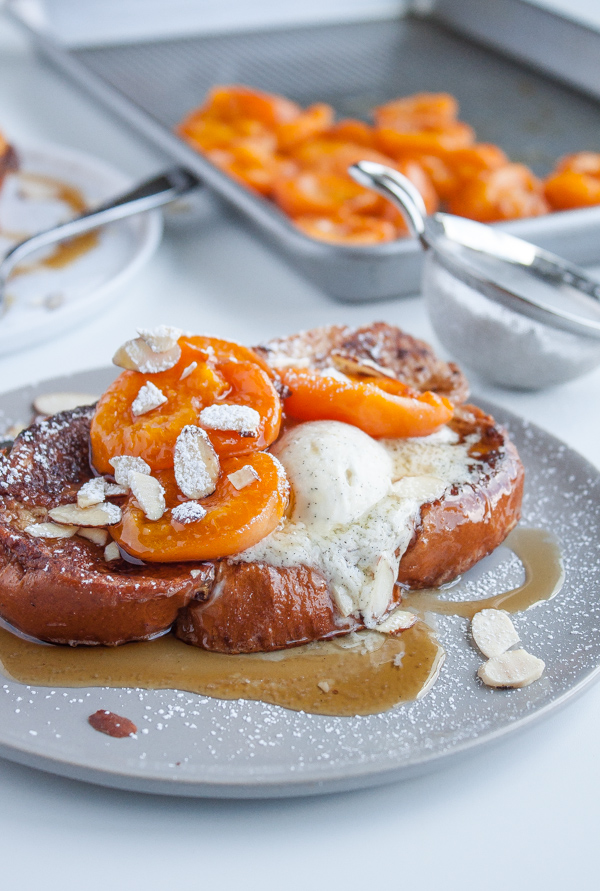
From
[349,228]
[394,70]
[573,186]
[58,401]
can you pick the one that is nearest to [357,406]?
[58,401]

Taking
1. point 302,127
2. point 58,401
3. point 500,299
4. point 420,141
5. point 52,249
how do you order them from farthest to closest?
1. point 302,127
2. point 420,141
3. point 52,249
4. point 500,299
5. point 58,401

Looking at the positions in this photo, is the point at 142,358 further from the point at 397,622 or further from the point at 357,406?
the point at 397,622

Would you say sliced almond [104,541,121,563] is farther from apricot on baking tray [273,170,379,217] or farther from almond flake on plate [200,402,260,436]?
apricot on baking tray [273,170,379,217]

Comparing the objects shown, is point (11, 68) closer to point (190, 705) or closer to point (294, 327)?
point (294, 327)

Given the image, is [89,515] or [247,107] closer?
[89,515]

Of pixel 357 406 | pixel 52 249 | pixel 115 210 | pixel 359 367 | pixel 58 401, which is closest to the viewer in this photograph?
pixel 357 406

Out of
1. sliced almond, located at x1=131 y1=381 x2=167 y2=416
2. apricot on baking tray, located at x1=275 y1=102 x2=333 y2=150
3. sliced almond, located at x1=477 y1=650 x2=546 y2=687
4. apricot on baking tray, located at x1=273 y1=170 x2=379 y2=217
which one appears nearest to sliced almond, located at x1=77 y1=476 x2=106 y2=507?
sliced almond, located at x1=131 y1=381 x2=167 y2=416
